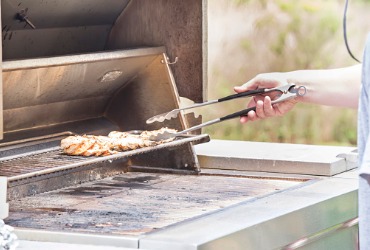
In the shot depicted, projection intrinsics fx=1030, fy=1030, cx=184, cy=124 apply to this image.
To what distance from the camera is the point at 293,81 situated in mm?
3080

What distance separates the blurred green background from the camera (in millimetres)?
7730

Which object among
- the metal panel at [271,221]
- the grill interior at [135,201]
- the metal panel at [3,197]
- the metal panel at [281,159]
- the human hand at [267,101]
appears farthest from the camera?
the metal panel at [281,159]

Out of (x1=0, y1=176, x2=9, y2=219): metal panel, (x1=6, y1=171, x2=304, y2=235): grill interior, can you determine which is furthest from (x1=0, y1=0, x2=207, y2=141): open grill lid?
(x1=0, y1=176, x2=9, y2=219): metal panel

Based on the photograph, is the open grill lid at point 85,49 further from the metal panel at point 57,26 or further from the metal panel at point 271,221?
the metal panel at point 271,221

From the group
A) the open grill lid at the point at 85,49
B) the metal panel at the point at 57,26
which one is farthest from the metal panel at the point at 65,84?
the metal panel at the point at 57,26

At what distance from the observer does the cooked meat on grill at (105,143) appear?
3275 millimetres

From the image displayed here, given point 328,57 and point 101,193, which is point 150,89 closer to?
point 101,193

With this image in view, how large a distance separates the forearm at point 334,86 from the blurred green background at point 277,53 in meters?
4.84

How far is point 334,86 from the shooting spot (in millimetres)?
2686

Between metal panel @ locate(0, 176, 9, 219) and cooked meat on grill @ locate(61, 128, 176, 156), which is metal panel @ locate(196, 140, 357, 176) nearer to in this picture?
cooked meat on grill @ locate(61, 128, 176, 156)

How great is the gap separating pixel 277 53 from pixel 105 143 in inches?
178

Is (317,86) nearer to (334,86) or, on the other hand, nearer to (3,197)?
(334,86)

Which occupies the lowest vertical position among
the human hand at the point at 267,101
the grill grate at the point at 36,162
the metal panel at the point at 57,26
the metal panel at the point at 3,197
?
the metal panel at the point at 3,197

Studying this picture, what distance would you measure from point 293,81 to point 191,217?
0.54 meters
